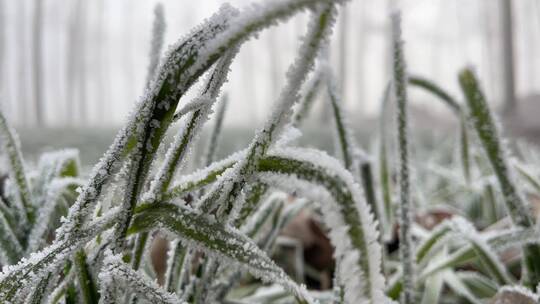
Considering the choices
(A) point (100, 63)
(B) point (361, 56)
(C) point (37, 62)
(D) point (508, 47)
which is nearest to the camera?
(D) point (508, 47)

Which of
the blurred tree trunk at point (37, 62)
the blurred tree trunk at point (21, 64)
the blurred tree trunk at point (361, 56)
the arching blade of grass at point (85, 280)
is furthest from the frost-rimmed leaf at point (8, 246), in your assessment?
the blurred tree trunk at point (21, 64)

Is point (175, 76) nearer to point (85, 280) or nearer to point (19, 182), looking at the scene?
point (85, 280)

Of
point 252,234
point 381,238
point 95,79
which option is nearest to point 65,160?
point 252,234

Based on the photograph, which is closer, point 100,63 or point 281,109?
point 281,109

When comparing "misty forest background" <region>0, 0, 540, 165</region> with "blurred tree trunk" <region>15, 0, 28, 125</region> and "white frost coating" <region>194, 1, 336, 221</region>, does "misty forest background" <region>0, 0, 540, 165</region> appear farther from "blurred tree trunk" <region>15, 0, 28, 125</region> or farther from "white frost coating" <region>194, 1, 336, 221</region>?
"white frost coating" <region>194, 1, 336, 221</region>

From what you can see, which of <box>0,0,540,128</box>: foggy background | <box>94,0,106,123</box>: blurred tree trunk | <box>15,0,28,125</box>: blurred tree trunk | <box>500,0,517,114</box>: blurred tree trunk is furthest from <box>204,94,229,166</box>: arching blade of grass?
<box>94,0,106,123</box>: blurred tree trunk

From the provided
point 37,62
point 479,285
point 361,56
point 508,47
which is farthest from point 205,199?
point 361,56

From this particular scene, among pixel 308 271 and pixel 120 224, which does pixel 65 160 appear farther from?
pixel 308 271
